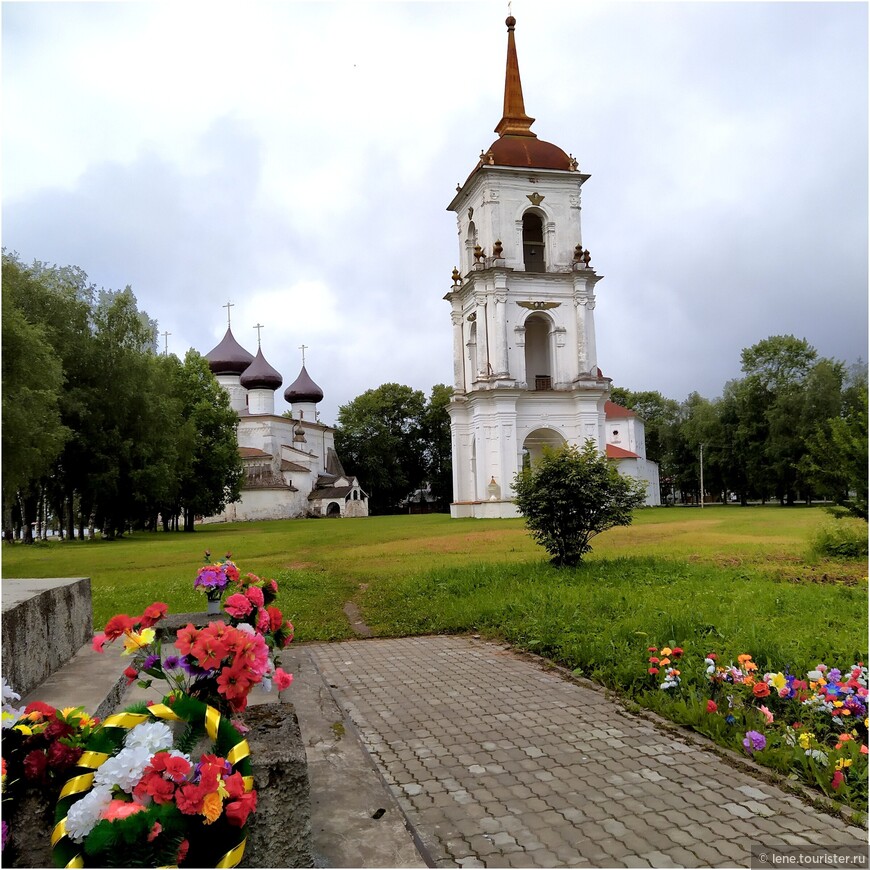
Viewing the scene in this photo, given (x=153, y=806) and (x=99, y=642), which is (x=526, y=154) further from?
(x=153, y=806)

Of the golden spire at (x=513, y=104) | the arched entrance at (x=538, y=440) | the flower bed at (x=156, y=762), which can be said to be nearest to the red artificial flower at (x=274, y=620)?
the flower bed at (x=156, y=762)

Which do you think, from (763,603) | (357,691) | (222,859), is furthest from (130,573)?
(222,859)

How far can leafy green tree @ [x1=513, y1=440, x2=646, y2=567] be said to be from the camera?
13.5 meters

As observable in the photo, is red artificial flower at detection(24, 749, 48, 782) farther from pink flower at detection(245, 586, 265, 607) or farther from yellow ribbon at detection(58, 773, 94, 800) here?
pink flower at detection(245, 586, 265, 607)

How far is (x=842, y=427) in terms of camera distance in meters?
13.5

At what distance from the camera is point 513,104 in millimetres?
43531

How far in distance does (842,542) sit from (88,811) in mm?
15047

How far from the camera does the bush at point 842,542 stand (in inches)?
567

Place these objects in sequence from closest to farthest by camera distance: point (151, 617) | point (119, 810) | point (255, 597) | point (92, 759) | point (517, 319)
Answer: point (119, 810) → point (92, 759) → point (151, 617) → point (255, 597) → point (517, 319)

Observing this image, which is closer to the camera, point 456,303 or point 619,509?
point 619,509

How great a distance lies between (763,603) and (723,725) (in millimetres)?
4543

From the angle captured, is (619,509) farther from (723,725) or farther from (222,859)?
(222,859)

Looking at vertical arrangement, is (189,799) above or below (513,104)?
below

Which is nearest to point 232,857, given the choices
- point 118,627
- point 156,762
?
point 156,762
